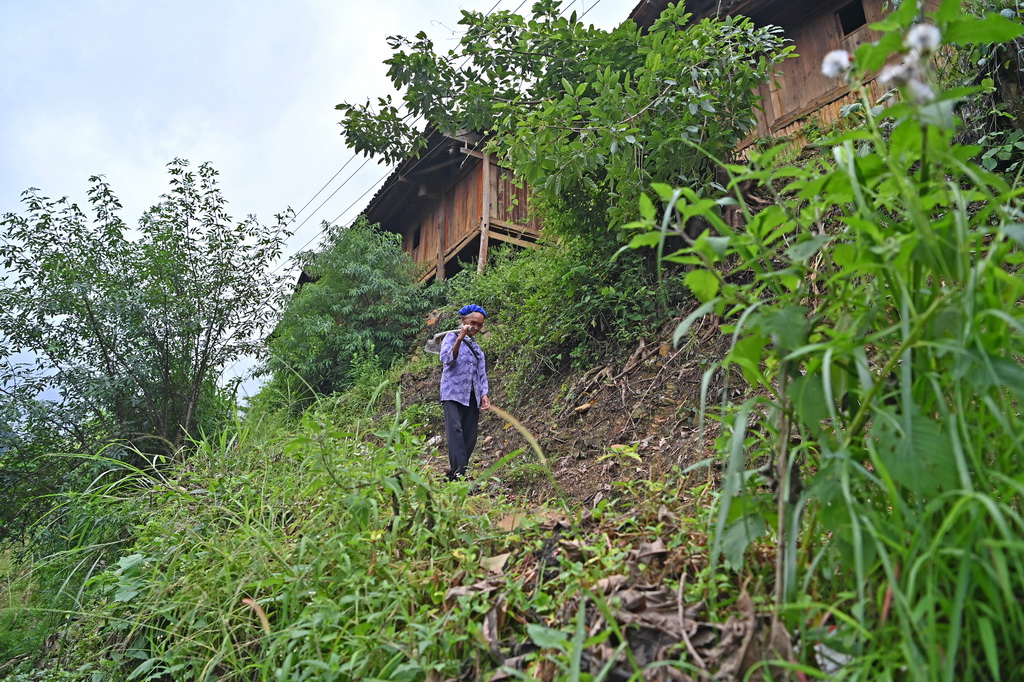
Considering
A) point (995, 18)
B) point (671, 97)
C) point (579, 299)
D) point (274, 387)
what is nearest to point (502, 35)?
point (671, 97)

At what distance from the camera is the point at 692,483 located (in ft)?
9.44

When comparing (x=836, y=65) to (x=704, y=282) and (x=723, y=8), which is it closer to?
(x=704, y=282)

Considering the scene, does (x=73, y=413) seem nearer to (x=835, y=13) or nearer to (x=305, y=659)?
(x=305, y=659)

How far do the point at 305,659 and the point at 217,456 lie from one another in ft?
7.90

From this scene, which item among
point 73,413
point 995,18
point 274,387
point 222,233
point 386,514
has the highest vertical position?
point 222,233

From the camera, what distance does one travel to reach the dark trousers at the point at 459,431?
4.70 m

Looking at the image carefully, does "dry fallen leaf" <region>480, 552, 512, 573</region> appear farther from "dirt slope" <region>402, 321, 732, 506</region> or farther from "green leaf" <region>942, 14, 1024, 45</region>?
"green leaf" <region>942, 14, 1024, 45</region>

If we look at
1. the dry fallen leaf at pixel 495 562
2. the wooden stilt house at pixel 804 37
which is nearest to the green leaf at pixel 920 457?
the dry fallen leaf at pixel 495 562

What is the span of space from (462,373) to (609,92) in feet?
7.66

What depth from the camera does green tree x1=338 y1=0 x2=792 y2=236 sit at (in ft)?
15.5

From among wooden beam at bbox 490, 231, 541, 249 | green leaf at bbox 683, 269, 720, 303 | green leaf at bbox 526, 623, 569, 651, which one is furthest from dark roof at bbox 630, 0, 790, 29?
green leaf at bbox 526, 623, 569, 651

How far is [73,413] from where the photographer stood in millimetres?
6336

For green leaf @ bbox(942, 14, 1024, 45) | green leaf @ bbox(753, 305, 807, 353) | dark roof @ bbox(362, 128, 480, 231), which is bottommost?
green leaf @ bbox(753, 305, 807, 353)

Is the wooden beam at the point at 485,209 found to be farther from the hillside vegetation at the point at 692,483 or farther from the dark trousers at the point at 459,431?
the dark trousers at the point at 459,431
